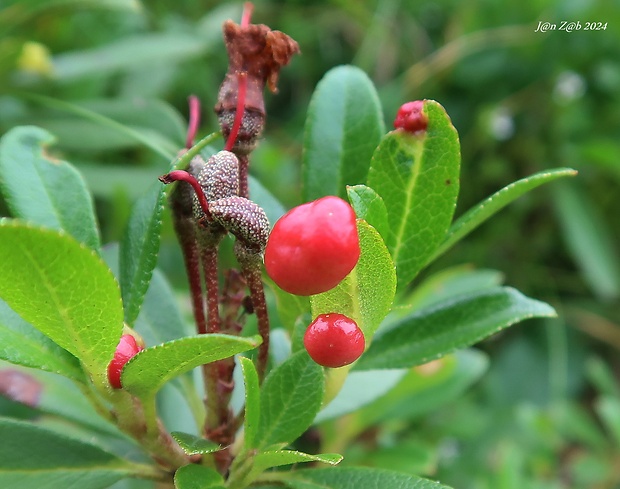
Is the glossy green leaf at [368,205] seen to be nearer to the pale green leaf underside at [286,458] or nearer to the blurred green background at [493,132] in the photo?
the pale green leaf underside at [286,458]

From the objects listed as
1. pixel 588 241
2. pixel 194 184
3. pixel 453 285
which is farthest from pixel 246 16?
pixel 588 241

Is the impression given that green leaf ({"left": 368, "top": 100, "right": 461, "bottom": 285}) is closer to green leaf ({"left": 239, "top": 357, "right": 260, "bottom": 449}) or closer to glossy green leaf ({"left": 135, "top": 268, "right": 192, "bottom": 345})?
green leaf ({"left": 239, "top": 357, "right": 260, "bottom": 449})

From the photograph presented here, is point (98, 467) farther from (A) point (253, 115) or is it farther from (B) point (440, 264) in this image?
(B) point (440, 264)

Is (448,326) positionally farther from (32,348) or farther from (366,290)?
(32,348)

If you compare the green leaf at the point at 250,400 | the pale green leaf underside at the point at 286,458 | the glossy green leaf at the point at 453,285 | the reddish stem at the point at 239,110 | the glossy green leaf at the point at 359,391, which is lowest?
the glossy green leaf at the point at 359,391

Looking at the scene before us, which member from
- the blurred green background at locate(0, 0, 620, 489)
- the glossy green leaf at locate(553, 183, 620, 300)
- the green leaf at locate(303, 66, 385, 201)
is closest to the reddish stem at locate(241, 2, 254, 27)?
the green leaf at locate(303, 66, 385, 201)

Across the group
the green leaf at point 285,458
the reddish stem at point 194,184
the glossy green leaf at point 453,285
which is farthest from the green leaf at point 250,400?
the glossy green leaf at point 453,285
